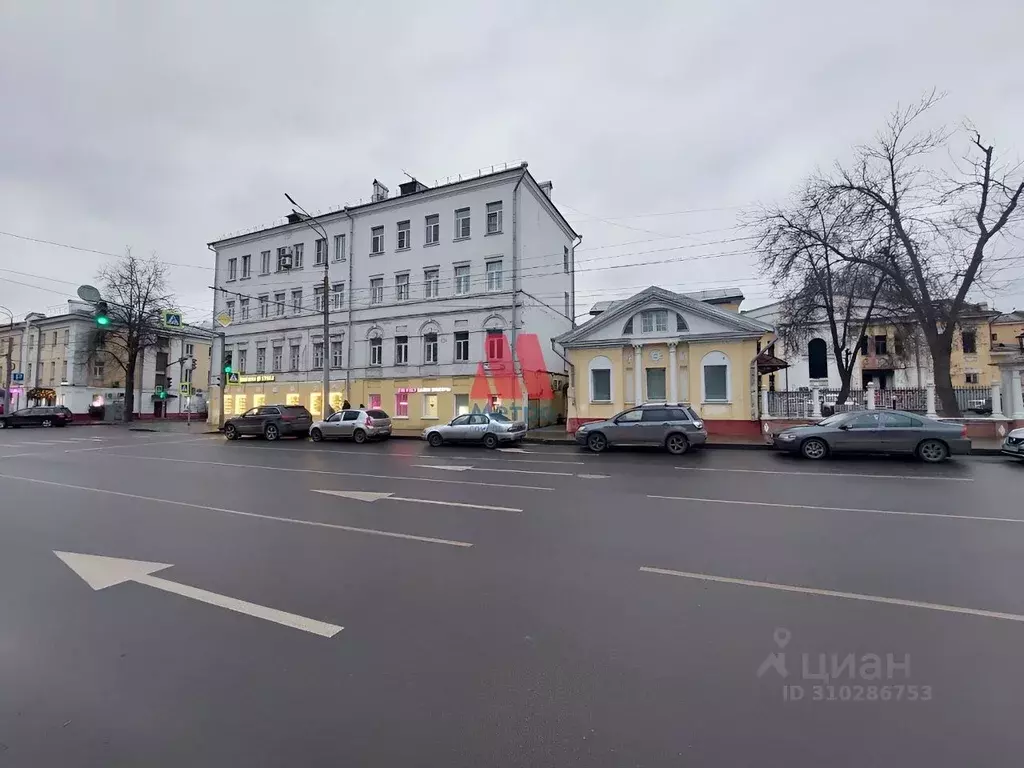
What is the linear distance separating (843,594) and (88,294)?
20.8 meters

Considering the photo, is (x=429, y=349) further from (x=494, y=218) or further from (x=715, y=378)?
(x=715, y=378)

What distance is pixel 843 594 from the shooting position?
4.26 metres

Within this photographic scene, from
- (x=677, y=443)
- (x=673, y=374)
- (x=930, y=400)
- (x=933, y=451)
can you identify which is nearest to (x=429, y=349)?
(x=673, y=374)

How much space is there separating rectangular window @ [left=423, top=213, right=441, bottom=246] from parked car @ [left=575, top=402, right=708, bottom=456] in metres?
16.6

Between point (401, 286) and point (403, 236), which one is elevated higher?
point (403, 236)

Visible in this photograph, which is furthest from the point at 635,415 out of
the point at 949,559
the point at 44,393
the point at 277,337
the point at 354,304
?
the point at 44,393

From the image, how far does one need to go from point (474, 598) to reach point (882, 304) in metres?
26.8

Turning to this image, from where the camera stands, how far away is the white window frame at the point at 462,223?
90.2 feet

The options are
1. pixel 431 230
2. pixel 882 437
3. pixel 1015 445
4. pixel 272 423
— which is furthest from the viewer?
pixel 431 230

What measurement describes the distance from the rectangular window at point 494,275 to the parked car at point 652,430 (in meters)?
11.9

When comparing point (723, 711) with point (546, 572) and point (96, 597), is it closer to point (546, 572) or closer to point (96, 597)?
point (546, 572)

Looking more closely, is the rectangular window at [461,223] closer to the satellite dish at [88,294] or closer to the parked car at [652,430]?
the parked car at [652,430]

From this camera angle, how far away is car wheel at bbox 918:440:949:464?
1313 centimetres

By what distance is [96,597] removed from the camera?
4.29m
